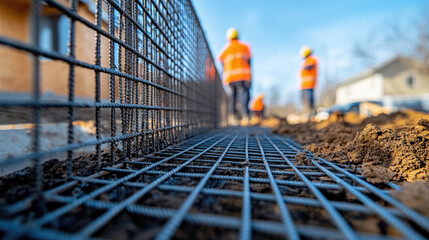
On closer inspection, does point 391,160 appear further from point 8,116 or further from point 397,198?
point 8,116

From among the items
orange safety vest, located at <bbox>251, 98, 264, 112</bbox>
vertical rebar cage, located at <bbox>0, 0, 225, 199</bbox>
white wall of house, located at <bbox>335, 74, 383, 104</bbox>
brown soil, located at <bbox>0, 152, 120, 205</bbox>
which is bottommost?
brown soil, located at <bbox>0, 152, 120, 205</bbox>

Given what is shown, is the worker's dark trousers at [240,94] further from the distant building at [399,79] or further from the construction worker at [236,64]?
the distant building at [399,79]

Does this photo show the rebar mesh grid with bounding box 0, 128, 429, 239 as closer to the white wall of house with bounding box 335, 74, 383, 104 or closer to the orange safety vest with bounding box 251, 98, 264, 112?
the orange safety vest with bounding box 251, 98, 264, 112

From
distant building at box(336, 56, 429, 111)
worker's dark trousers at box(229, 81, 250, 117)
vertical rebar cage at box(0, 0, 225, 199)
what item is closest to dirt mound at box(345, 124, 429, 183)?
vertical rebar cage at box(0, 0, 225, 199)

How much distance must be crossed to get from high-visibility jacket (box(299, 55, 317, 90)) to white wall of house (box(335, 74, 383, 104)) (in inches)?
651

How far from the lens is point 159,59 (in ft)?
6.24

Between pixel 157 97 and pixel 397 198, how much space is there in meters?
1.77

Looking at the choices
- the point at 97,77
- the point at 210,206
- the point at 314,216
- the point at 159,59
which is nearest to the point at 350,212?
the point at 314,216

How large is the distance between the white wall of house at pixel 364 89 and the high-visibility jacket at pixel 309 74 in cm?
1654

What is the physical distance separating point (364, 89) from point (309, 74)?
19.7m

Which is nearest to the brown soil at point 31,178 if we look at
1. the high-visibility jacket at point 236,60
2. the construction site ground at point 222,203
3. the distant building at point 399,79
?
the construction site ground at point 222,203

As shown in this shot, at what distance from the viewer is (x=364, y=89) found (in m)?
21.8

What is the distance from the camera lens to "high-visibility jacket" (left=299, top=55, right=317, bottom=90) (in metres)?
7.30

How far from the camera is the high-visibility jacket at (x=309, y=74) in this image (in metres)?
7.30
